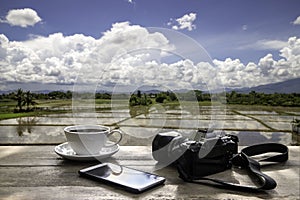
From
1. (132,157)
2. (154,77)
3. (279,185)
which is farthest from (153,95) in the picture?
(279,185)

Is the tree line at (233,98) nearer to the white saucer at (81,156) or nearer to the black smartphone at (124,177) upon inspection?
the white saucer at (81,156)

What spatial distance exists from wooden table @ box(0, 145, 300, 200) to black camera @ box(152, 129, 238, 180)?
23 millimetres

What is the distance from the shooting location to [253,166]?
61cm

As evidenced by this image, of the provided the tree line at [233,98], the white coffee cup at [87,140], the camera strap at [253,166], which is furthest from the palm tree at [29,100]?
the camera strap at [253,166]

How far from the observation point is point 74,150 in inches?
26.6

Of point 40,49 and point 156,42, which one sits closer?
point 156,42

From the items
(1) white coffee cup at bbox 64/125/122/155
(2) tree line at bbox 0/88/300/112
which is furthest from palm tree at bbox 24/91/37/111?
(1) white coffee cup at bbox 64/125/122/155

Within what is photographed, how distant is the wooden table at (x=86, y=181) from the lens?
0.46 meters

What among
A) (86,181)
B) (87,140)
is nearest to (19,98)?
(87,140)

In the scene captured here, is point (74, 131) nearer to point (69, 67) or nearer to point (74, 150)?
point (74, 150)

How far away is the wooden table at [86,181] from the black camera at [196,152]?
0.08 feet

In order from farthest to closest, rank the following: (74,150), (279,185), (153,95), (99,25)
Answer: (99,25)
(153,95)
(74,150)
(279,185)

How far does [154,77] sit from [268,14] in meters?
0.98

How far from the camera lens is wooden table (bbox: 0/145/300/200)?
0.46m
